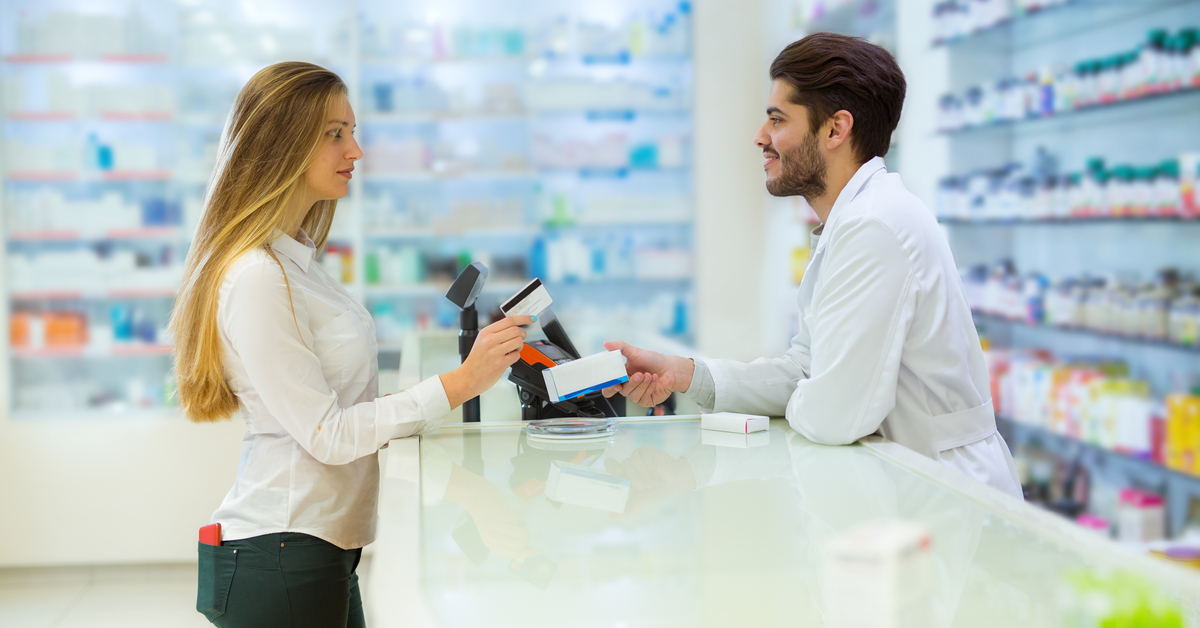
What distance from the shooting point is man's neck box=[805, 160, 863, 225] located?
1782 mm

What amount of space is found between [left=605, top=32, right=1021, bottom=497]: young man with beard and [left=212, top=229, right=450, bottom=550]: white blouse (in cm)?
52

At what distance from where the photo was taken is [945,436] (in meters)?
1.54

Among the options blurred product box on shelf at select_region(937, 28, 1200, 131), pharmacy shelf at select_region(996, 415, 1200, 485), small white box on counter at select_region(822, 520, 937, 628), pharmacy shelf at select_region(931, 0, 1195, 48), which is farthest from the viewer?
pharmacy shelf at select_region(931, 0, 1195, 48)

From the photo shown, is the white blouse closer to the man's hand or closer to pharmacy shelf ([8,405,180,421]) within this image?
the man's hand

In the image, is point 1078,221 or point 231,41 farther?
point 231,41

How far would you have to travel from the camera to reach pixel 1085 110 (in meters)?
3.13

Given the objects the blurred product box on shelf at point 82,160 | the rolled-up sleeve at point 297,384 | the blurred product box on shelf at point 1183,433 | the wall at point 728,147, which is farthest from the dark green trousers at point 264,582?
the wall at point 728,147

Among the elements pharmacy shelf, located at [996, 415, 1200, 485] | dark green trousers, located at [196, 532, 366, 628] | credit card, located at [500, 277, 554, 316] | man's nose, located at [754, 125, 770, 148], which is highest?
man's nose, located at [754, 125, 770, 148]

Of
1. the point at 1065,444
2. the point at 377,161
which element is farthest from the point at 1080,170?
the point at 377,161

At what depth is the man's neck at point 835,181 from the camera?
1782 mm

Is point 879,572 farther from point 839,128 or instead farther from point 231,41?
point 231,41

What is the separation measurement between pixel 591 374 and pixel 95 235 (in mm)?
4072

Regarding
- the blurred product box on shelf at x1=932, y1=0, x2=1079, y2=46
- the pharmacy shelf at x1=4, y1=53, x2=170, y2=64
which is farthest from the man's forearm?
the pharmacy shelf at x1=4, y1=53, x2=170, y2=64

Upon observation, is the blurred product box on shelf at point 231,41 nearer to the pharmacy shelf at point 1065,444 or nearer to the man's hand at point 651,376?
the man's hand at point 651,376
